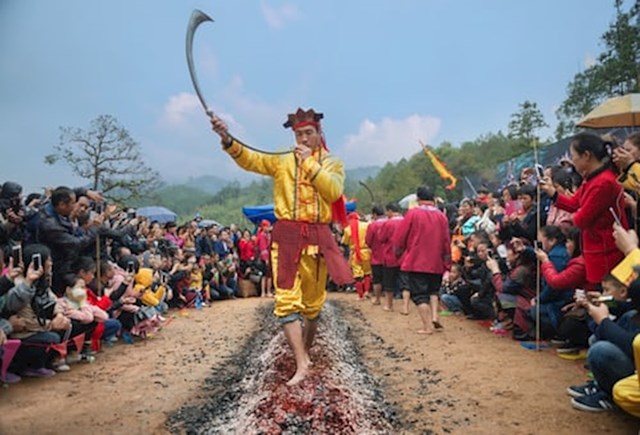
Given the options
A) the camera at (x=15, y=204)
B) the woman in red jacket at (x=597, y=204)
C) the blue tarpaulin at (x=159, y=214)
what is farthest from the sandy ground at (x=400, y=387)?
the blue tarpaulin at (x=159, y=214)

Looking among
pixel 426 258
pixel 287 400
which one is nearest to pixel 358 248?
pixel 426 258

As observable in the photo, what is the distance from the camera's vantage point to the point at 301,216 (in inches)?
167

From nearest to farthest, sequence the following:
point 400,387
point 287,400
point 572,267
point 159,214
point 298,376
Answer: point 287,400 → point 298,376 → point 400,387 → point 572,267 → point 159,214

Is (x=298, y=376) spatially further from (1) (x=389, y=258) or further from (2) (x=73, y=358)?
(1) (x=389, y=258)

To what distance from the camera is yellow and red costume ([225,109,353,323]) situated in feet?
13.5

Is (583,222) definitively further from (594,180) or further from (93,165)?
(93,165)

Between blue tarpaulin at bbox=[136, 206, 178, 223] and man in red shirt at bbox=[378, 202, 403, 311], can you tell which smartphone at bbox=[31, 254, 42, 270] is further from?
blue tarpaulin at bbox=[136, 206, 178, 223]

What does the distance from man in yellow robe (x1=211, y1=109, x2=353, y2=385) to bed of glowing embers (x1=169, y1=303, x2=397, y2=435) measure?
1.17 ft

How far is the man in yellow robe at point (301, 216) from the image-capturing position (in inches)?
161

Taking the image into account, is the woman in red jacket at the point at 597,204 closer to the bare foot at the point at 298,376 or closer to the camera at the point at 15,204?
the bare foot at the point at 298,376

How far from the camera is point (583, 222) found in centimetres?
449

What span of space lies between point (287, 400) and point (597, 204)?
2.99 metres

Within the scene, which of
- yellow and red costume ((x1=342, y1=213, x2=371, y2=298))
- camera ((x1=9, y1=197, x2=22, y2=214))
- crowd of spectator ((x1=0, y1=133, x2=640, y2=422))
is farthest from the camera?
yellow and red costume ((x1=342, y1=213, x2=371, y2=298))

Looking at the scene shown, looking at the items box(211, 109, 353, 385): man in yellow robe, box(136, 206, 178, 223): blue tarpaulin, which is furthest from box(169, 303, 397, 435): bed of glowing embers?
box(136, 206, 178, 223): blue tarpaulin
